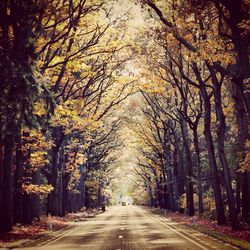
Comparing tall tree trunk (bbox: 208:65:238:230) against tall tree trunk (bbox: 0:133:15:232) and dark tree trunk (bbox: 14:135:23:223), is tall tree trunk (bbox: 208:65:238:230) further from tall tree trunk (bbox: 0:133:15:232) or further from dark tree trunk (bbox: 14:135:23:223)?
dark tree trunk (bbox: 14:135:23:223)

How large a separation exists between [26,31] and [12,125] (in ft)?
11.6

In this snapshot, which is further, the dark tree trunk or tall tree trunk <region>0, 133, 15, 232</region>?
the dark tree trunk

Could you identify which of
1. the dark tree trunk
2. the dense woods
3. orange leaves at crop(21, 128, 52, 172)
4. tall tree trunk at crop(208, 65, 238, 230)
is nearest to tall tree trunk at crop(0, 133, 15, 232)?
the dense woods

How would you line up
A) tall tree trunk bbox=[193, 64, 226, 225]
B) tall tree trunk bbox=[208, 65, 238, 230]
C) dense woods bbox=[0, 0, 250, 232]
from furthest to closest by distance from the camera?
1. tall tree trunk bbox=[193, 64, 226, 225]
2. tall tree trunk bbox=[208, 65, 238, 230]
3. dense woods bbox=[0, 0, 250, 232]

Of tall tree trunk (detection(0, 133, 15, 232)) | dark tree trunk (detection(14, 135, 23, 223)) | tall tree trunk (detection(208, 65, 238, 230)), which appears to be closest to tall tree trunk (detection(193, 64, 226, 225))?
tall tree trunk (detection(208, 65, 238, 230))

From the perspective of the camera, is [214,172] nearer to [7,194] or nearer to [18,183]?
[18,183]

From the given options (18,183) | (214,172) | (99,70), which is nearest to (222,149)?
(214,172)

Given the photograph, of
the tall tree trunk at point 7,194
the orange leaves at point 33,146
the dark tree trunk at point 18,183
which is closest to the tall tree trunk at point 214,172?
the orange leaves at point 33,146

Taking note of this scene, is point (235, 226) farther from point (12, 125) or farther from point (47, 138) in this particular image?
point (47, 138)

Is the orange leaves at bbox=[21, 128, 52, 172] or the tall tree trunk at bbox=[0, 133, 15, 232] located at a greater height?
the orange leaves at bbox=[21, 128, 52, 172]

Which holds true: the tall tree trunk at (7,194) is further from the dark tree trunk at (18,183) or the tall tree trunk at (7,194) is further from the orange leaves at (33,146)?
the orange leaves at (33,146)

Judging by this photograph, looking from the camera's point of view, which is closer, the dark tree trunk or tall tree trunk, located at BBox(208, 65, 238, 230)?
tall tree trunk, located at BBox(208, 65, 238, 230)

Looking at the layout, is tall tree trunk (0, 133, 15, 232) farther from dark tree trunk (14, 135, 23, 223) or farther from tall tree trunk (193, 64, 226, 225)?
tall tree trunk (193, 64, 226, 225)

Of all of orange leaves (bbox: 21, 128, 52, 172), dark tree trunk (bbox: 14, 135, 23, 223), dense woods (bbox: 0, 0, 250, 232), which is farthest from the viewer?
A: orange leaves (bbox: 21, 128, 52, 172)
